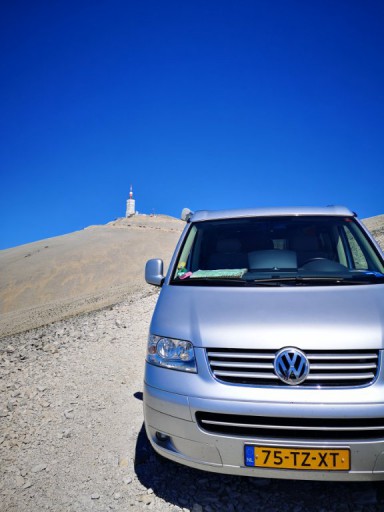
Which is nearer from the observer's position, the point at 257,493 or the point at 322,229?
the point at 257,493

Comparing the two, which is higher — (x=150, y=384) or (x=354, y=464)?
(x=150, y=384)

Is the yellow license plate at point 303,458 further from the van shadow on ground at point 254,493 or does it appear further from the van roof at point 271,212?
the van roof at point 271,212

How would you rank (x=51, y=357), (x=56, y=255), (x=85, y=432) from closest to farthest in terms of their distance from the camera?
(x=85, y=432) → (x=51, y=357) → (x=56, y=255)

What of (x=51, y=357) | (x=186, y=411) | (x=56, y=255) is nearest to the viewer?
(x=186, y=411)

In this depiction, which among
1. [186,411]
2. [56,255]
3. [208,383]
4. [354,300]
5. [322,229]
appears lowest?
[56,255]

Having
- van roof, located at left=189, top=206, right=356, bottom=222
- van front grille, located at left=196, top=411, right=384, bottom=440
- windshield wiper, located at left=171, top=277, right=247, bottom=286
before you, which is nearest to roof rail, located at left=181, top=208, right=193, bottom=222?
van roof, located at left=189, top=206, right=356, bottom=222

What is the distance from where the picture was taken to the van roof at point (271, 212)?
380 cm

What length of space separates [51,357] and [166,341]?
12.8ft

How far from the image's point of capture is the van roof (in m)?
3.80

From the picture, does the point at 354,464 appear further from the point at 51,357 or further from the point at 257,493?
the point at 51,357

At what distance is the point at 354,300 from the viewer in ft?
8.32

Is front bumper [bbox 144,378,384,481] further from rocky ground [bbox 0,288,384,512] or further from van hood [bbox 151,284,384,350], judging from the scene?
rocky ground [bbox 0,288,384,512]

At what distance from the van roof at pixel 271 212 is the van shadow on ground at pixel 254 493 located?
92.5 inches

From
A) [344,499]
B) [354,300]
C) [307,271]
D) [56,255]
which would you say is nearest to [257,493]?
[344,499]
